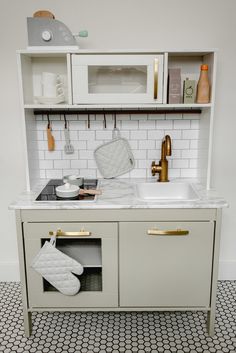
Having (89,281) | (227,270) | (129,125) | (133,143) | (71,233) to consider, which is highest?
(129,125)

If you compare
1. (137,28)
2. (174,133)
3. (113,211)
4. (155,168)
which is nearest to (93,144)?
(155,168)

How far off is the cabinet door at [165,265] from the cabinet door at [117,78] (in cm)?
79

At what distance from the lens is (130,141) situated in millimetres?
2498

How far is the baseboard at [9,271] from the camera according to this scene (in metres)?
2.73

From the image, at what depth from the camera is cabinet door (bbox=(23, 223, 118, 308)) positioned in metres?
1.99

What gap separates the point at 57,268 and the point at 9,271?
0.96m

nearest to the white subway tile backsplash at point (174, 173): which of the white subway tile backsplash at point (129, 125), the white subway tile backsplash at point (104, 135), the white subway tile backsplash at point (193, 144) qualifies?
the white subway tile backsplash at point (193, 144)

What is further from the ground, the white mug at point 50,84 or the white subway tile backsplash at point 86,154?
the white mug at point 50,84

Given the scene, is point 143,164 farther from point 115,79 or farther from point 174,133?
point 115,79

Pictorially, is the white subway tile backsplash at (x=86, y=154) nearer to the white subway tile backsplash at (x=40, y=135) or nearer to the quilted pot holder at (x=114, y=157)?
the quilted pot holder at (x=114, y=157)

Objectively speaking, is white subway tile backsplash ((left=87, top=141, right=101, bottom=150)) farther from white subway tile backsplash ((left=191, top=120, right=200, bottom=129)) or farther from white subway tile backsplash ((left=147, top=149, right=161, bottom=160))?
white subway tile backsplash ((left=191, top=120, right=200, bottom=129))

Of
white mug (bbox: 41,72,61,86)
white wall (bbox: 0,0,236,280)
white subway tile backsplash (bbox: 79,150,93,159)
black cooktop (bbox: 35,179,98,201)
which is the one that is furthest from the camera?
white subway tile backsplash (bbox: 79,150,93,159)

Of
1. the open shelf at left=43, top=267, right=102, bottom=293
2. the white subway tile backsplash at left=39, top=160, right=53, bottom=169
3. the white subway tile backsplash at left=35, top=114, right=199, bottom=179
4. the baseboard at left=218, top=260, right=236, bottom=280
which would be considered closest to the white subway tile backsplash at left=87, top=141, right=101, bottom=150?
the white subway tile backsplash at left=35, top=114, right=199, bottom=179

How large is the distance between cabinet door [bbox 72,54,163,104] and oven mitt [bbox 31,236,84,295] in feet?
3.02
